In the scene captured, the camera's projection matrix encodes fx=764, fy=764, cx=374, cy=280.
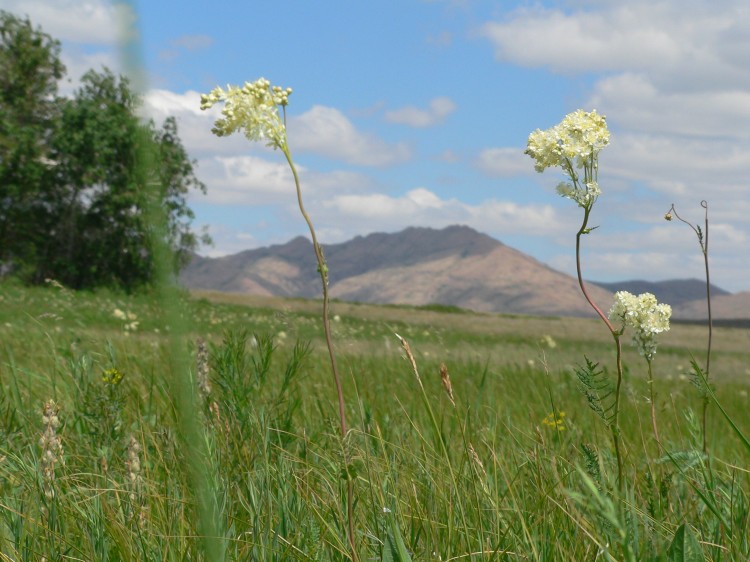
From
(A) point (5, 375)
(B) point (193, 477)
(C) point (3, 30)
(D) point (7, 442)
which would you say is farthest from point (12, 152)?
(B) point (193, 477)

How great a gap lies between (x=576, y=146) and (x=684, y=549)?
115cm

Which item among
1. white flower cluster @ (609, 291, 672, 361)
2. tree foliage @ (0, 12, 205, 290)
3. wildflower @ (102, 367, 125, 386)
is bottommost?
wildflower @ (102, 367, 125, 386)

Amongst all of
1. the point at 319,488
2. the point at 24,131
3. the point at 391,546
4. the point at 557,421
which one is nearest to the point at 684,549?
the point at 391,546

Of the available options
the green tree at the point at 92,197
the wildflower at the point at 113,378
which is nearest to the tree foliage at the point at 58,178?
the green tree at the point at 92,197

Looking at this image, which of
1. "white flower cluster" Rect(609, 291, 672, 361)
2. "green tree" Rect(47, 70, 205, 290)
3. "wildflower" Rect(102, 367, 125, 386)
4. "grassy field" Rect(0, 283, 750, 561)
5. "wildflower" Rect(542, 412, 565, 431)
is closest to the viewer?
"grassy field" Rect(0, 283, 750, 561)

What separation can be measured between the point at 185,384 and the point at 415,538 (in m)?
1.61

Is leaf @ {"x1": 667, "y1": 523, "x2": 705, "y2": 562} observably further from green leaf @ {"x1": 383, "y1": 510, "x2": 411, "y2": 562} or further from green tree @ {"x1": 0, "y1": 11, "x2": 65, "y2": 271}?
green tree @ {"x1": 0, "y1": 11, "x2": 65, "y2": 271}

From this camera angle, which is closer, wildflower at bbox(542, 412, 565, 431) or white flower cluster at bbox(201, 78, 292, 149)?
white flower cluster at bbox(201, 78, 292, 149)

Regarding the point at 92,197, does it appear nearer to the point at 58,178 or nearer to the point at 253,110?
the point at 58,178

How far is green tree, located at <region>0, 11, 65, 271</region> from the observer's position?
38.2 m

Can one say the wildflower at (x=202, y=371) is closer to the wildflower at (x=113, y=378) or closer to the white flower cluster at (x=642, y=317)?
the wildflower at (x=113, y=378)

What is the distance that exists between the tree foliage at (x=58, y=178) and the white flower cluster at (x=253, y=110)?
3614cm

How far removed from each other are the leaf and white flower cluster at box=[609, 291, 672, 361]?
2.52 ft

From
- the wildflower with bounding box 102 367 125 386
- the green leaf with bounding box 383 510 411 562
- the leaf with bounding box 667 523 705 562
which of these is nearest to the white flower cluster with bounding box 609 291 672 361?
the leaf with bounding box 667 523 705 562
